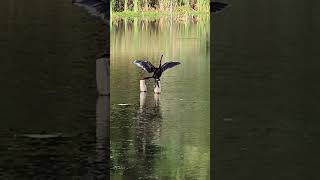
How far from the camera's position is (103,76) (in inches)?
1038

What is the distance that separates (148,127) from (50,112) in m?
3.53

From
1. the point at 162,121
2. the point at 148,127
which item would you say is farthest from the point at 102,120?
the point at 148,127

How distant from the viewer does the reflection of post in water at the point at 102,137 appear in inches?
645

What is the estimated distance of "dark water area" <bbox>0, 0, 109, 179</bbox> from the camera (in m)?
16.8

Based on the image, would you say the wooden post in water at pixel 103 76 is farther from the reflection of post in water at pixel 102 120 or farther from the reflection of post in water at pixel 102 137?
the reflection of post in water at pixel 102 137

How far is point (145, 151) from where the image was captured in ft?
59.1

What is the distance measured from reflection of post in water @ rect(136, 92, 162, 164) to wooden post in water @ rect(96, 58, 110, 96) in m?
0.84

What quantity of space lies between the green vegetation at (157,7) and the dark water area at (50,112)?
31.4m

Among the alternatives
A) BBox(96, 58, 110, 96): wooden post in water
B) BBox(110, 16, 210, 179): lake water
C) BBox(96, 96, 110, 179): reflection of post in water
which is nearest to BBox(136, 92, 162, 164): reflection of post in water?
BBox(110, 16, 210, 179): lake water
